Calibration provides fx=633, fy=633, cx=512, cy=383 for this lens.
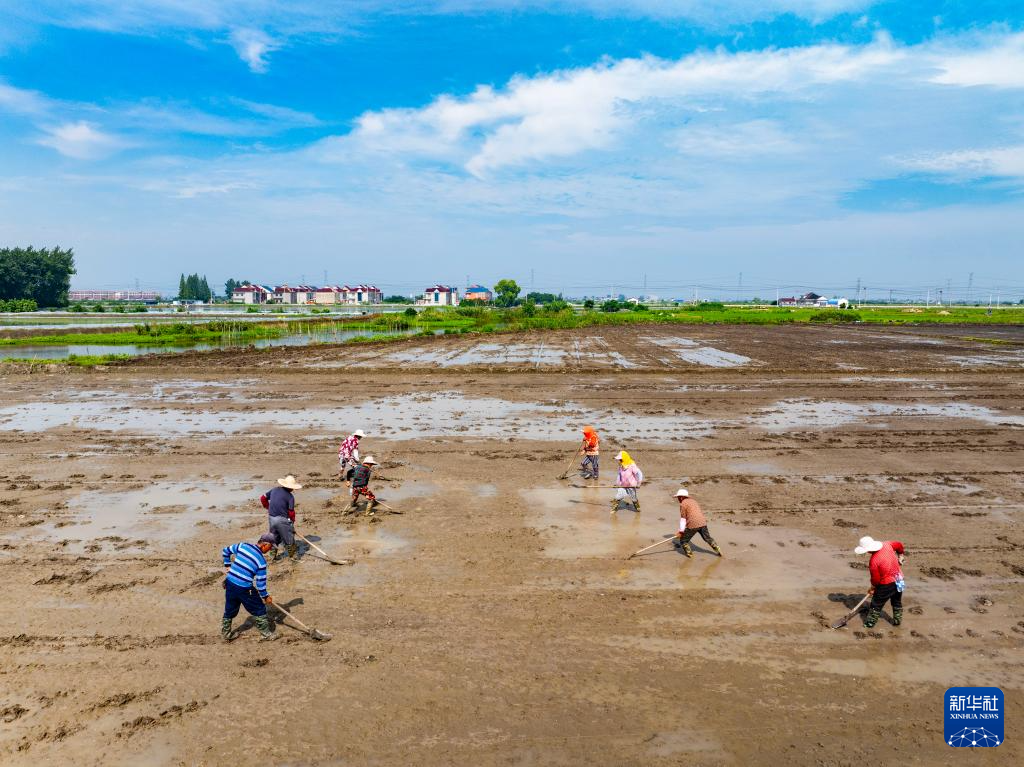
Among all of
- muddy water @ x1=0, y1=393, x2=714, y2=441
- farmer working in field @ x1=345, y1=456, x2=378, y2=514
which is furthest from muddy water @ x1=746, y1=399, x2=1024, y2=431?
farmer working in field @ x1=345, y1=456, x2=378, y2=514

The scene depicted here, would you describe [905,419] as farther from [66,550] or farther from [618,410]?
[66,550]

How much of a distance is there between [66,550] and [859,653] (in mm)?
11475

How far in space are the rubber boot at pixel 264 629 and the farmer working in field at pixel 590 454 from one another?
7.29 metres

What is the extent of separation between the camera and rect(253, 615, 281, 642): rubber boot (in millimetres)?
7512

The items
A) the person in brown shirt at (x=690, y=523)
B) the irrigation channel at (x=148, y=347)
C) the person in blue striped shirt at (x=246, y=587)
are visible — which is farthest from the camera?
the irrigation channel at (x=148, y=347)

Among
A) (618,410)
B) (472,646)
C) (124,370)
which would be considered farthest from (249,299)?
(472,646)

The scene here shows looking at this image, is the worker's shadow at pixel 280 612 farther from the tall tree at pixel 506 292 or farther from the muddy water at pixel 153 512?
the tall tree at pixel 506 292

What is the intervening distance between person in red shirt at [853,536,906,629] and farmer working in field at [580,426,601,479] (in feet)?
20.2

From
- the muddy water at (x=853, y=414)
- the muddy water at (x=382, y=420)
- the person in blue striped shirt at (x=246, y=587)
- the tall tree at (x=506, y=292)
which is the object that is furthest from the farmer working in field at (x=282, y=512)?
the tall tree at (x=506, y=292)

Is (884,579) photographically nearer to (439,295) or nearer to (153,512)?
(153,512)

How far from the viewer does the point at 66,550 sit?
1010 centimetres

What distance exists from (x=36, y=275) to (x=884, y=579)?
130 m

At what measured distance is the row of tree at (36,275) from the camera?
102000mm

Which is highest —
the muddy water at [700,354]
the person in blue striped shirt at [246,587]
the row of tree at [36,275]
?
the row of tree at [36,275]
